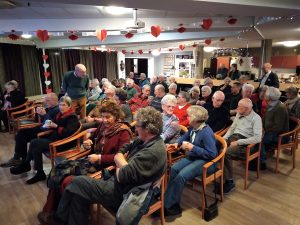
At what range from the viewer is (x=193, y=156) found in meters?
2.31

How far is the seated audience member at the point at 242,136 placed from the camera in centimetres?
261

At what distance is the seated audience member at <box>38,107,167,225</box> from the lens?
5.02ft

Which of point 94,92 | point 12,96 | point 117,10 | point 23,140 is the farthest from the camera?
point 94,92

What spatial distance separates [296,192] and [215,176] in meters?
1.14

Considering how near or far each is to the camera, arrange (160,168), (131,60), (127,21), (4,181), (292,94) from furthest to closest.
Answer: (131,60) < (127,21) < (292,94) < (4,181) < (160,168)

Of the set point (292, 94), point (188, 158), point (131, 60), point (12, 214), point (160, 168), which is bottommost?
point (12, 214)

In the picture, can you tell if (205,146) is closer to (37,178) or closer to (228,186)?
(228,186)

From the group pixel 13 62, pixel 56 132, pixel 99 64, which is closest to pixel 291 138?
pixel 56 132

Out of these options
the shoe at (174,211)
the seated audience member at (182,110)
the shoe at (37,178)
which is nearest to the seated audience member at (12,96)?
the shoe at (37,178)

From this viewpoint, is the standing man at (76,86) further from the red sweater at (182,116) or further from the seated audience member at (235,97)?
the seated audience member at (235,97)

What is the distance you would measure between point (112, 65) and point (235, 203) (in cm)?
996

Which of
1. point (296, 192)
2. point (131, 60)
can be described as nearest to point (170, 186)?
point (296, 192)

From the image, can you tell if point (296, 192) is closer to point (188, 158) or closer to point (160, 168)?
point (188, 158)

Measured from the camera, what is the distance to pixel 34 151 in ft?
9.26
